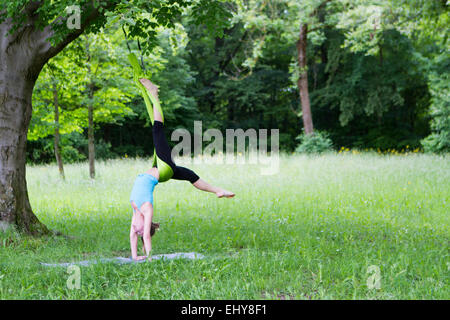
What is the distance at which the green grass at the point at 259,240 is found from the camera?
4.39 m

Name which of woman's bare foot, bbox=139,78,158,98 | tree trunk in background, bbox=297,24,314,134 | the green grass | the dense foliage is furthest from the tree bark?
tree trunk in background, bbox=297,24,314,134

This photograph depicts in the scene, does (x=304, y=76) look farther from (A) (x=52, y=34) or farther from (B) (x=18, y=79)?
(B) (x=18, y=79)

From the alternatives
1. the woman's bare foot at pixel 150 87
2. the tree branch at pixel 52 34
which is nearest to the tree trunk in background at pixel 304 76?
the tree branch at pixel 52 34

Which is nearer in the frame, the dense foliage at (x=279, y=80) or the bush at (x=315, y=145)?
the dense foliage at (x=279, y=80)

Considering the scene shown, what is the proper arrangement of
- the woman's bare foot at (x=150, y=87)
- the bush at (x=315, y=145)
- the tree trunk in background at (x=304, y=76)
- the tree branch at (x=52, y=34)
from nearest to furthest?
the woman's bare foot at (x=150, y=87) → the tree branch at (x=52, y=34) → the bush at (x=315, y=145) → the tree trunk in background at (x=304, y=76)

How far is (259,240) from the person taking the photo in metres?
6.66

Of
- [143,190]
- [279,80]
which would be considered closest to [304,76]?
[279,80]

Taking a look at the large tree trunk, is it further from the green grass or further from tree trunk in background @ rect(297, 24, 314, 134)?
tree trunk in background @ rect(297, 24, 314, 134)

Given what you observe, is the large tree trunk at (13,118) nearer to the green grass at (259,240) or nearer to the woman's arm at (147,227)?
the green grass at (259,240)

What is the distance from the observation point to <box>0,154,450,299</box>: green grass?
4387mm

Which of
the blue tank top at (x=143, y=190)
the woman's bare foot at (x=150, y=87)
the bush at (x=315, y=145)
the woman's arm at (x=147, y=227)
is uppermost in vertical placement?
the woman's bare foot at (x=150, y=87)

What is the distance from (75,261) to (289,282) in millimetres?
2873

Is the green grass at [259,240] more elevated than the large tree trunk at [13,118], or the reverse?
the large tree trunk at [13,118]

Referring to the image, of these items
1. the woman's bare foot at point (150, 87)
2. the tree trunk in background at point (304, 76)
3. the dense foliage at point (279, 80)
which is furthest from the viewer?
the tree trunk in background at point (304, 76)
